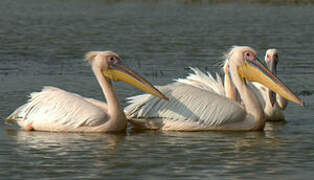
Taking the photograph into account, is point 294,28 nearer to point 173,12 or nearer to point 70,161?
point 173,12

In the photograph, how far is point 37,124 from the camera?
8250 mm

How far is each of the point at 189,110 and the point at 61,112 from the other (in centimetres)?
124

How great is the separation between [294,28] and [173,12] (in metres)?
5.64

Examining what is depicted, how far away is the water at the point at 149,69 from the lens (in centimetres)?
664

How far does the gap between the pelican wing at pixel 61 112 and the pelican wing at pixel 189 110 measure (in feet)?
1.53

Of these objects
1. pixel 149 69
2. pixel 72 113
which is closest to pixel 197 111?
pixel 72 113

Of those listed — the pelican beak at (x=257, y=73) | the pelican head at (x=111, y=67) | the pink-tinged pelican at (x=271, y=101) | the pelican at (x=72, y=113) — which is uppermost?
the pelican head at (x=111, y=67)

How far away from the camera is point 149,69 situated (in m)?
13.0

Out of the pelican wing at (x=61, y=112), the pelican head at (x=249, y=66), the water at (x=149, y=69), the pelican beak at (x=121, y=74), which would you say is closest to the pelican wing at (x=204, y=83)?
the pelican head at (x=249, y=66)

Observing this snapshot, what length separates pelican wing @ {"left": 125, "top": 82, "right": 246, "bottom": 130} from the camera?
8.45m

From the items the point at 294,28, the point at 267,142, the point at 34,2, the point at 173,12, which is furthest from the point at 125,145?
the point at 34,2

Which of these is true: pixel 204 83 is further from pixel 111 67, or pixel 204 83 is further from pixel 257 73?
pixel 111 67

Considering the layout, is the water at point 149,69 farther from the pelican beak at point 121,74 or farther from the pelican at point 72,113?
the pelican beak at point 121,74

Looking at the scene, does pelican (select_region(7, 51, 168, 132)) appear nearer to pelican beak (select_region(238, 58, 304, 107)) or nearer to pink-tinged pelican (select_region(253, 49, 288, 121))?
pelican beak (select_region(238, 58, 304, 107))
